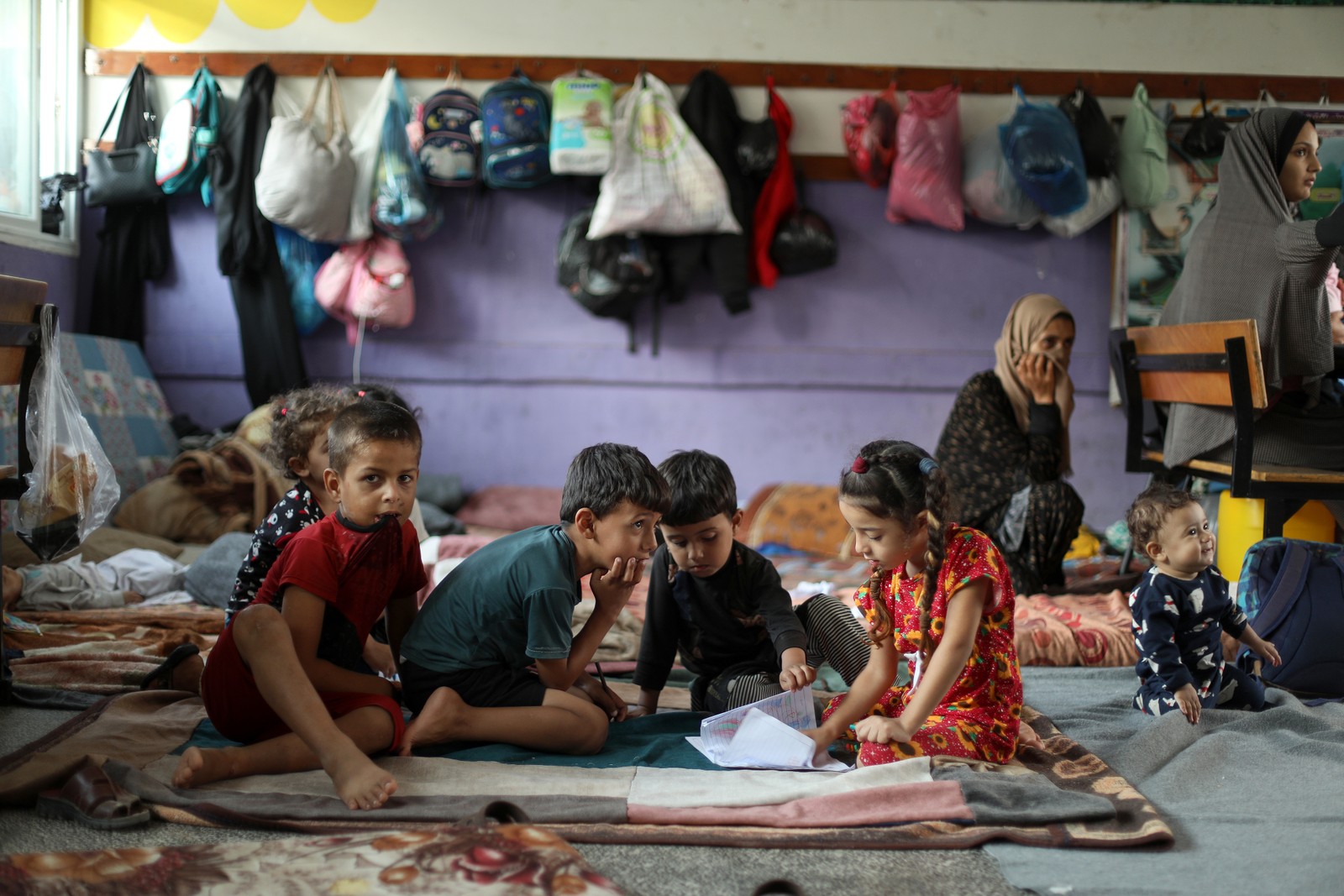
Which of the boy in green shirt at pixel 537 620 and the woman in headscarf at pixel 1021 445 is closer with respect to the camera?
the boy in green shirt at pixel 537 620

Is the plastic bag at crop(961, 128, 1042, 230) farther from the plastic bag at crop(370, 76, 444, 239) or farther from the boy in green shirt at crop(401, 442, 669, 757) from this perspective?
the boy in green shirt at crop(401, 442, 669, 757)

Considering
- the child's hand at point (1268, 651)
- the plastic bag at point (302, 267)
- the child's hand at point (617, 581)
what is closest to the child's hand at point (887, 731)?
the child's hand at point (617, 581)

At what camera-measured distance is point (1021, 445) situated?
3.33 metres

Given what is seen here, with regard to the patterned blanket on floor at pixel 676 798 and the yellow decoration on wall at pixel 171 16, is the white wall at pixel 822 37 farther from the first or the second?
the patterned blanket on floor at pixel 676 798

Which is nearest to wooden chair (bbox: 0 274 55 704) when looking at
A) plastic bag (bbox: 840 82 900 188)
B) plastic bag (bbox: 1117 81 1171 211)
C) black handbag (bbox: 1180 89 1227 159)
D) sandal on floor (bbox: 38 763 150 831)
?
sandal on floor (bbox: 38 763 150 831)

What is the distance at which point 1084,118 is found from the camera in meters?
4.39

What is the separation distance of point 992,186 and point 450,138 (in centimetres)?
218

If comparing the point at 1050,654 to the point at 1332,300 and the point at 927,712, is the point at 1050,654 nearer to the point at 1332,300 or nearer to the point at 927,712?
the point at 927,712

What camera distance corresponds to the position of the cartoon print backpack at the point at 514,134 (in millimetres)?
4262

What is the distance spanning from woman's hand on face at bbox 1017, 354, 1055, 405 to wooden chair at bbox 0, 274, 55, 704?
2.61 meters

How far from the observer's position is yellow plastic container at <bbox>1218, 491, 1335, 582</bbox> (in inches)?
111

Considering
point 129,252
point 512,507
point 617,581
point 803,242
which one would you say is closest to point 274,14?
point 129,252

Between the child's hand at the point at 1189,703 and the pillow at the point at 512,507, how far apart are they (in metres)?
2.59

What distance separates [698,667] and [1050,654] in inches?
40.6
